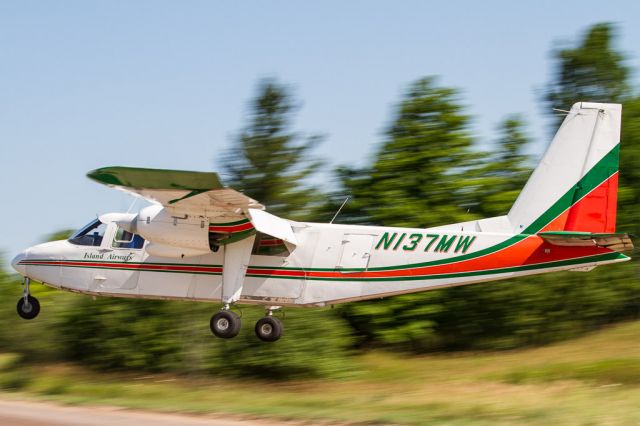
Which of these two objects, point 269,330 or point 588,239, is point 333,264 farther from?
point 588,239

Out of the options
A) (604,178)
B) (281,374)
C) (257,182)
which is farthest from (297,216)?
(604,178)

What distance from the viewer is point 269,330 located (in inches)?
728

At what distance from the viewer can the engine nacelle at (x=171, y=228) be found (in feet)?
56.7

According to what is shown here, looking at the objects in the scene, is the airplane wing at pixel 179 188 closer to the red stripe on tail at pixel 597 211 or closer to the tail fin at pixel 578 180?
the tail fin at pixel 578 180

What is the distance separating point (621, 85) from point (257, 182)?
641 inches

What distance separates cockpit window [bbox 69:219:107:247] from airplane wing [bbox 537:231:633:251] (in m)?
9.32

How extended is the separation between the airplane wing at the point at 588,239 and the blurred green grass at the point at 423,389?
322 centimetres

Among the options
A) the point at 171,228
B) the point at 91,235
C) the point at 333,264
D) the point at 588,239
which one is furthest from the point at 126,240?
the point at 588,239

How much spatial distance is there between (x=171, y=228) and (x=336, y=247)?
3.41 meters

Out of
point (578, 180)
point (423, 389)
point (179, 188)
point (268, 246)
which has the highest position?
point (179, 188)

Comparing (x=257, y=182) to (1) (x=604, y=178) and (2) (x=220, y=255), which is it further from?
(1) (x=604, y=178)

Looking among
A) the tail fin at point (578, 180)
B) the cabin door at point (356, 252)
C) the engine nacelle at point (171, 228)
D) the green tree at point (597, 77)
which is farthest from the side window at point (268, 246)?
the green tree at point (597, 77)

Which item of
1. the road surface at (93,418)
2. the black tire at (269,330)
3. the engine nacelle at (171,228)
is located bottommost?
the road surface at (93,418)

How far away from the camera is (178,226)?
1736cm
